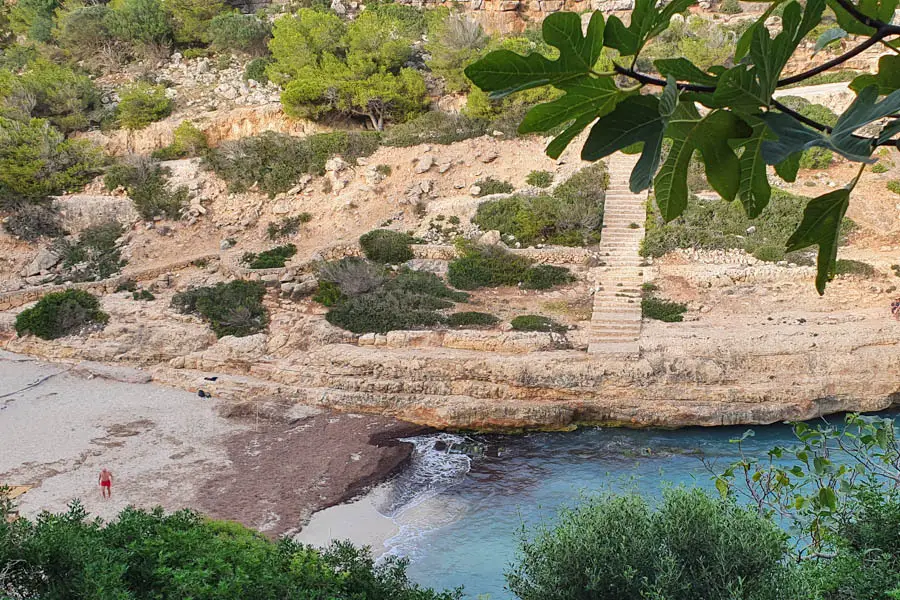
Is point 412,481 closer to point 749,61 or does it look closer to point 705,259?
point 705,259

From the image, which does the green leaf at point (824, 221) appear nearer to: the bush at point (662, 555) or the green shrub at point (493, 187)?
the bush at point (662, 555)

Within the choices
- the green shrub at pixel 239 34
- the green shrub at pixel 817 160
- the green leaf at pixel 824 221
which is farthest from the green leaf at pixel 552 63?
the green shrub at pixel 239 34

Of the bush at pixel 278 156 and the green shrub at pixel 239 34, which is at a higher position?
the green shrub at pixel 239 34

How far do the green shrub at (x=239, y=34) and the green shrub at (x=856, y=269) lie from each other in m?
20.0

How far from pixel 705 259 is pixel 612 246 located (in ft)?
6.35

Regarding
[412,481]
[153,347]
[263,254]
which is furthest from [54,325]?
[412,481]

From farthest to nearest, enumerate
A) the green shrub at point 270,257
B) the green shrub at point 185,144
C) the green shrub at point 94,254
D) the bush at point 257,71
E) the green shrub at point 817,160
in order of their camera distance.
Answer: the bush at point 257,71
the green shrub at point 185,144
the green shrub at point 817,160
the green shrub at point 94,254
the green shrub at point 270,257

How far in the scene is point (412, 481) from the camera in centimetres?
1040

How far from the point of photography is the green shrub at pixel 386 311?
519 inches

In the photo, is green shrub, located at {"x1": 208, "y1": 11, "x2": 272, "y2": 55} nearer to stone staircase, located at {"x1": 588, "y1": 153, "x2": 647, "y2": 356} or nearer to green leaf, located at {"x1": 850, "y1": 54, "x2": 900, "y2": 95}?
stone staircase, located at {"x1": 588, "y1": 153, "x2": 647, "y2": 356}

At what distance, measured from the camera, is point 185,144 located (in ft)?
68.3

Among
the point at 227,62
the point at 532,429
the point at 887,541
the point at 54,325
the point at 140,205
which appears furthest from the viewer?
the point at 227,62

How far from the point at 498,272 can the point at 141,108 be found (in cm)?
1306

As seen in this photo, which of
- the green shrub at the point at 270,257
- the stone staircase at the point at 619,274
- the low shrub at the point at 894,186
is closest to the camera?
the stone staircase at the point at 619,274
